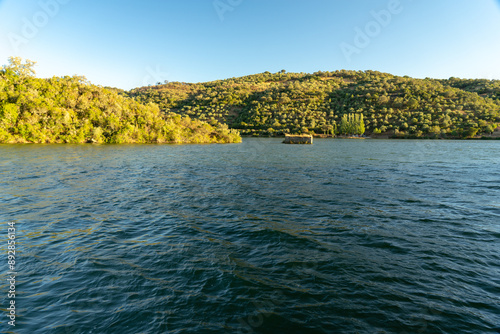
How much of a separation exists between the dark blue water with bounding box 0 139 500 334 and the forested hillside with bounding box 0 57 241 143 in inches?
2231

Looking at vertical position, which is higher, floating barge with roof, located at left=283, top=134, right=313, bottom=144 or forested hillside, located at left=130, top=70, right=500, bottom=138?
forested hillside, located at left=130, top=70, right=500, bottom=138

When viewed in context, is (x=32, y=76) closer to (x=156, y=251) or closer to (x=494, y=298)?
(x=156, y=251)

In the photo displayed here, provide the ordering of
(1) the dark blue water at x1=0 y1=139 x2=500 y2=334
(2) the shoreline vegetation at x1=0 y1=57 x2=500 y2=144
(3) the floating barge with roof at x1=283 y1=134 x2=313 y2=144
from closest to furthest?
(1) the dark blue water at x1=0 y1=139 x2=500 y2=334 → (2) the shoreline vegetation at x1=0 y1=57 x2=500 y2=144 → (3) the floating barge with roof at x1=283 y1=134 x2=313 y2=144

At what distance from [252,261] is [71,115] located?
7813 cm

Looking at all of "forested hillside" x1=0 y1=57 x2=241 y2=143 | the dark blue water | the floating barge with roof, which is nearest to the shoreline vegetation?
"forested hillside" x1=0 y1=57 x2=241 y2=143

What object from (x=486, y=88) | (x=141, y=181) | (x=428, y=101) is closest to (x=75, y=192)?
(x=141, y=181)

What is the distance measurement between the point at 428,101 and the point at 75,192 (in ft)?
627

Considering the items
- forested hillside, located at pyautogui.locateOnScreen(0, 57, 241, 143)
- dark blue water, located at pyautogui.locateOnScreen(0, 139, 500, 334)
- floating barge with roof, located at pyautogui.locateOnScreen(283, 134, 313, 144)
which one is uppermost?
forested hillside, located at pyautogui.locateOnScreen(0, 57, 241, 143)

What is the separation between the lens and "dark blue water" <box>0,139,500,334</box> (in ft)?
21.3

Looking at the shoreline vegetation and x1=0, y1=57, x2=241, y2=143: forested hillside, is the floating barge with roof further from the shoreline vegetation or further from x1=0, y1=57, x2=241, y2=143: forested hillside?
x1=0, y1=57, x2=241, y2=143: forested hillside

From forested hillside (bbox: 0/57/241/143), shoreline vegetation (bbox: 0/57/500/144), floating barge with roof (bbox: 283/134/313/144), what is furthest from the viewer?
floating barge with roof (bbox: 283/134/313/144)

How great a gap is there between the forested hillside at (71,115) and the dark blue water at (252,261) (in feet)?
186

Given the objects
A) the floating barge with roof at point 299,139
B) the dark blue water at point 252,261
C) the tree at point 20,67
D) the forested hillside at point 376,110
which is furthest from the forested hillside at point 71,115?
the forested hillside at point 376,110

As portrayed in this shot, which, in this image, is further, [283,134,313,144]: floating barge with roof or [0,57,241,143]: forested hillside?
[283,134,313,144]: floating barge with roof
